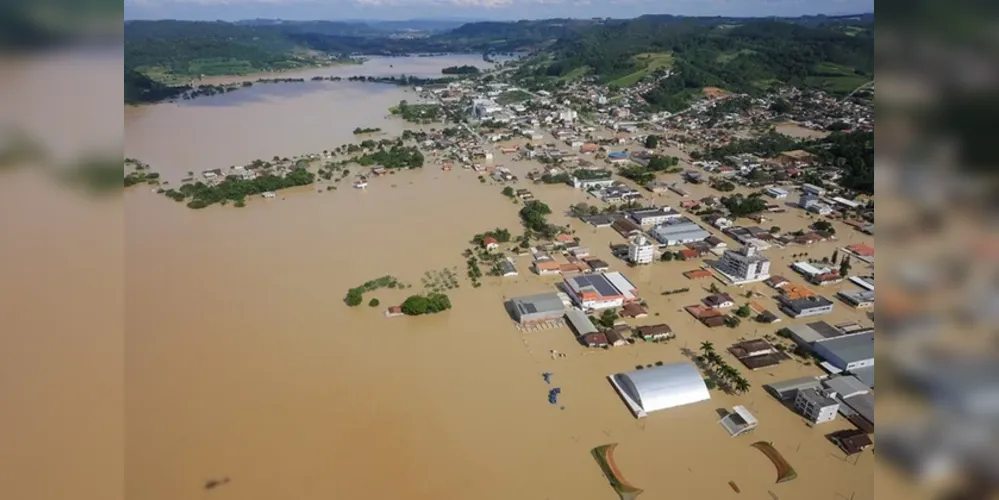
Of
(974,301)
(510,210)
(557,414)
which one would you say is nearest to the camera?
(974,301)

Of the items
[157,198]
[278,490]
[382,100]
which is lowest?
[278,490]

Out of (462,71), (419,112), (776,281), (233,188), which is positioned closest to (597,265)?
(776,281)

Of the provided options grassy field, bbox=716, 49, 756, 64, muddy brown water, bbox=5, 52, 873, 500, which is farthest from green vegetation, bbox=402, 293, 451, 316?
grassy field, bbox=716, 49, 756, 64

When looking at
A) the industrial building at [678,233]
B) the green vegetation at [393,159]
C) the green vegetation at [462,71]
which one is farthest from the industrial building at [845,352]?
the green vegetation at [462,71]

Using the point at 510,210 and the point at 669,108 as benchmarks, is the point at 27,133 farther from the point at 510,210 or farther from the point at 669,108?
the point at 669,108

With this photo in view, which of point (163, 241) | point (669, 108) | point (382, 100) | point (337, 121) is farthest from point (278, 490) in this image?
point (382, 100)

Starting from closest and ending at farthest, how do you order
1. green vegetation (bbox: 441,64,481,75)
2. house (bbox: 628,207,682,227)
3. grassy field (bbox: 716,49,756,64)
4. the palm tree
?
1. the palm tree
2. house (bbox: 628,207,682,227)
3. grassy field (bbox: 716,49,756,64)
4. green vegetation (bbox: 441,64,481,75)

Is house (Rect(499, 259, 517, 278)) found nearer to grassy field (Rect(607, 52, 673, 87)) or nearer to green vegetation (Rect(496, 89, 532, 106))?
green vegetation (Rect(496, 89, 532, 106))

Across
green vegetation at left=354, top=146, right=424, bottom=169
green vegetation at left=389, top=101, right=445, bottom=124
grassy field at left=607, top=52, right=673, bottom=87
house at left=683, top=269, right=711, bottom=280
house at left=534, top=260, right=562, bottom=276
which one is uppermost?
grassy field at left=607, top=52, right=673, bottom=87

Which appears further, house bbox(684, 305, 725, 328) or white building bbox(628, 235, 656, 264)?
white building bbox(628, 235, 656, 264)
